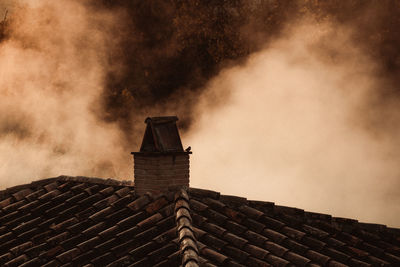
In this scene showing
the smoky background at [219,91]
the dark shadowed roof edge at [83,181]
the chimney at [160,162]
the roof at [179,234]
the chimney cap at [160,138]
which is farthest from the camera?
the smoky background at [219,91]

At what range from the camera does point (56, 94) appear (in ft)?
91.7

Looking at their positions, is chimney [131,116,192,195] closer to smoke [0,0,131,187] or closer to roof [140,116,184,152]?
roof [140,116,184,152]

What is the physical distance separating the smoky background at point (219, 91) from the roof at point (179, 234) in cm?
1510

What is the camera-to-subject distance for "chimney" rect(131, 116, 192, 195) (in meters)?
6.29

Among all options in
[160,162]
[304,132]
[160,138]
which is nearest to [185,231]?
[160,162]

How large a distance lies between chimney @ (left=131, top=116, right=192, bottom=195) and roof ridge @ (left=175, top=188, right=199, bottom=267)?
0.82ft

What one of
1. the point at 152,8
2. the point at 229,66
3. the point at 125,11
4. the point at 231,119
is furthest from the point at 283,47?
the point at 125,11

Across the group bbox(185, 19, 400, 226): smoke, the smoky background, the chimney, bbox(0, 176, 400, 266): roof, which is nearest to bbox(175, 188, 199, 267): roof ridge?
bbox(0, 176, 400, 266): roof

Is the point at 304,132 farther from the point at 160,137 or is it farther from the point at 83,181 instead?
the point at 160,137

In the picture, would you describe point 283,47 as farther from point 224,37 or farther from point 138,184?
point 138,184

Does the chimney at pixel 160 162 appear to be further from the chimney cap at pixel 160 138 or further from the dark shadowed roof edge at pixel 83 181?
the dark shadowed roof edge at pixel 83 181

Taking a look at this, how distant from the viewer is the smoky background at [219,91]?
22.8 metres

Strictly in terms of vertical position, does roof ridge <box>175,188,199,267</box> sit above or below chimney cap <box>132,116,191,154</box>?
below

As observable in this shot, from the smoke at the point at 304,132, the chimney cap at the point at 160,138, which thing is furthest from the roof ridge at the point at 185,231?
the smoke at the point at 304,132
